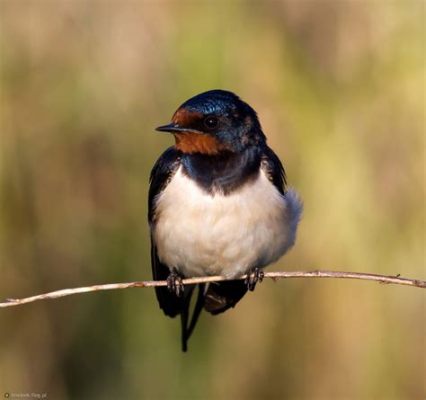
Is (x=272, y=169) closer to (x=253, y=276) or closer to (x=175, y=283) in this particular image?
(x=253, y=276)

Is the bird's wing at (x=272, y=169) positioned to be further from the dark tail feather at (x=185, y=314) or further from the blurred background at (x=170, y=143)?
the dark tail feather at (x=185, y=314)

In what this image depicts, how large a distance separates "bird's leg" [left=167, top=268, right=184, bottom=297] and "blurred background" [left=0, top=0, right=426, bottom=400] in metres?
0.27

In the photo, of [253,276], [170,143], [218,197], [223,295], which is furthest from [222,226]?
[170,143]

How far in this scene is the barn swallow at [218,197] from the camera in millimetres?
2342

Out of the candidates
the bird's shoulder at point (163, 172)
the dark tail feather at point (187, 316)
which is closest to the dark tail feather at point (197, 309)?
the dark tail feather at point (187, 316)

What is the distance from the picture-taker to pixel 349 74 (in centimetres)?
287

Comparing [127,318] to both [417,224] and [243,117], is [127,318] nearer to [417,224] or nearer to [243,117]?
[243,117]

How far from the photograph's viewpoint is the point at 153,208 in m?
2.49

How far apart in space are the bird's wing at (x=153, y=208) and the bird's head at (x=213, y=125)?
0.06 m

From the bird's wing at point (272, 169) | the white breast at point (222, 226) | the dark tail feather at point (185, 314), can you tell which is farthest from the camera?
the dark tail feather at point (185, 314)

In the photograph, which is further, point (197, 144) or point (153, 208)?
point (153, 208)

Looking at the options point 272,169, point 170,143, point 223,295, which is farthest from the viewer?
point 170,143

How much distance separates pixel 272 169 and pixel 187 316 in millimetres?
560

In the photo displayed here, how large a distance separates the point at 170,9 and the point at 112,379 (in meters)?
1.15
